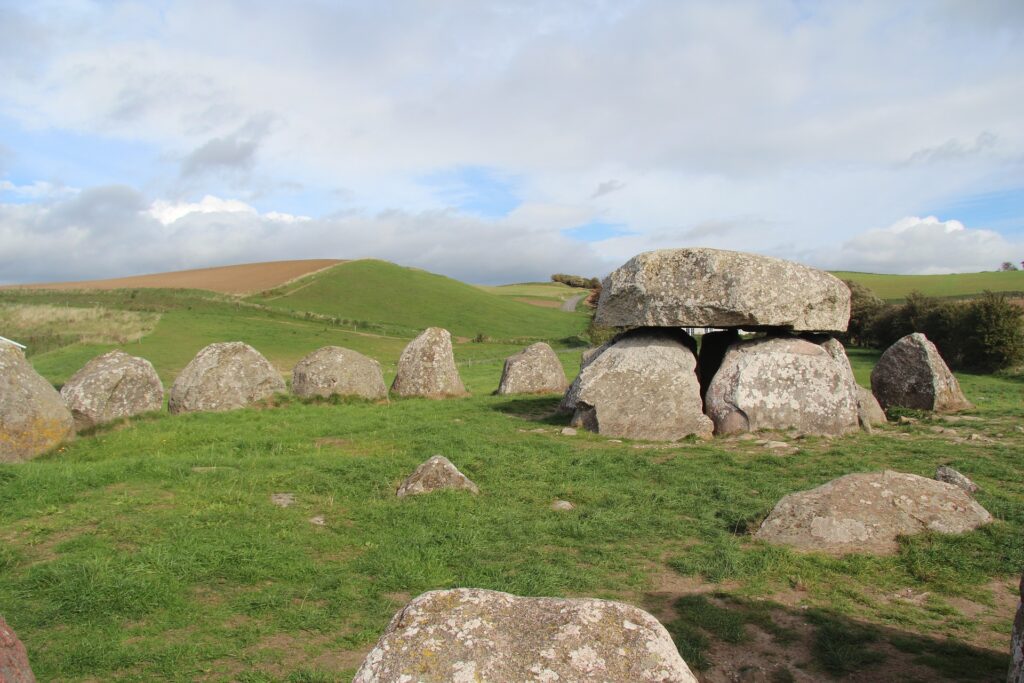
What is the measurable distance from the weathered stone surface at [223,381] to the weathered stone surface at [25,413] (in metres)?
4.53

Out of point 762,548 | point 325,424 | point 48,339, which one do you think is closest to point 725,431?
point 762,548

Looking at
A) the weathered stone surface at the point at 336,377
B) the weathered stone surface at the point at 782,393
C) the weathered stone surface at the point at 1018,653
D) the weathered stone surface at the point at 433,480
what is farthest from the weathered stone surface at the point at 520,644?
the weathered stone surface at the point at 336,377

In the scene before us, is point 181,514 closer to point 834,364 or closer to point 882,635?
point 882,635

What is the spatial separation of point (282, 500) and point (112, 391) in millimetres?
9507

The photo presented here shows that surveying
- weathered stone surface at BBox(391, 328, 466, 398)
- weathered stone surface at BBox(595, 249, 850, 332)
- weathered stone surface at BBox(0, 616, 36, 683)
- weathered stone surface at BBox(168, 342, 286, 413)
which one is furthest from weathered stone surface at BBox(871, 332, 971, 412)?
weathered stone surface at BBox(0, 616, 36, 683)

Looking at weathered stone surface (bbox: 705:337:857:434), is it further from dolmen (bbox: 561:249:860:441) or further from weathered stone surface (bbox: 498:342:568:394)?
weathered stone surface (bbox: 498:342:568:394)

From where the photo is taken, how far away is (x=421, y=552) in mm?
7164

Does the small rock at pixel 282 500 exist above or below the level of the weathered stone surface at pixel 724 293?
below

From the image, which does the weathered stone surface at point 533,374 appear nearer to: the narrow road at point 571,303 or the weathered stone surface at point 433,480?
the weathered stone surface at point 433,480

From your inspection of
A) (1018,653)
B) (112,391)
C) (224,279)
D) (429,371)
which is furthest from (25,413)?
(224,279)

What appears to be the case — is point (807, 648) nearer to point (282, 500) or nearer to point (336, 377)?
point (282, 500)

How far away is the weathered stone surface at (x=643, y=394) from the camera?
1320cm

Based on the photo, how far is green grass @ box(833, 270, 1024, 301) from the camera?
63.9 m

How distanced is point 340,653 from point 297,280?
63713 millimetres
